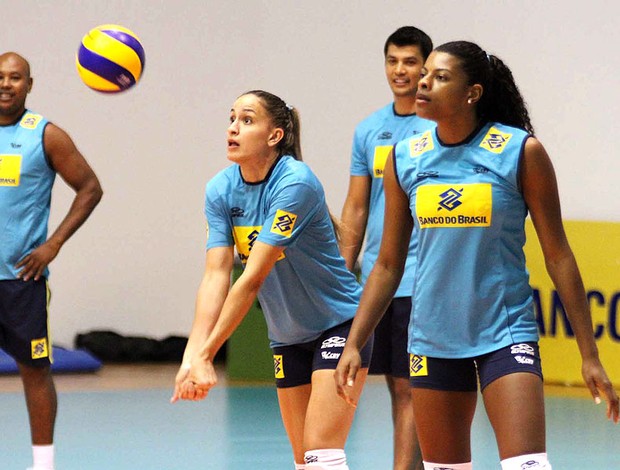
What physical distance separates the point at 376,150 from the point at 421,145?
1930mm

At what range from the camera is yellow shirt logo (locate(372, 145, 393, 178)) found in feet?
19.5

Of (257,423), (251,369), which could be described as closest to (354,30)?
(251,369)

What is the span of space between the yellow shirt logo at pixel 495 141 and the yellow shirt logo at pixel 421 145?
18 cm

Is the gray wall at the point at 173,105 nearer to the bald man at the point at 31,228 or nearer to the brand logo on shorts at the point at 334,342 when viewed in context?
the bald man at the point at 31,228

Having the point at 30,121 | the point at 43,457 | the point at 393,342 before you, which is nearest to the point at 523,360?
the point at 393,342

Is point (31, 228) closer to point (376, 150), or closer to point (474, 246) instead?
point (376, 150)

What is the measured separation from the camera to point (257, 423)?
840 centimetres

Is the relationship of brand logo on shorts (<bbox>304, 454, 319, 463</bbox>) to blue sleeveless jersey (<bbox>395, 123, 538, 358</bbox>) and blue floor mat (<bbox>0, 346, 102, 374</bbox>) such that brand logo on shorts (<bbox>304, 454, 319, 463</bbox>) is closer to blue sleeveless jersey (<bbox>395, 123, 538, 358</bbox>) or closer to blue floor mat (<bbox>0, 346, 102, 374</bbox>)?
blue sleeveless jersey (<bbox>395, 123, 538, 358</bbox>)

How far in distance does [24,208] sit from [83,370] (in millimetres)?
4733

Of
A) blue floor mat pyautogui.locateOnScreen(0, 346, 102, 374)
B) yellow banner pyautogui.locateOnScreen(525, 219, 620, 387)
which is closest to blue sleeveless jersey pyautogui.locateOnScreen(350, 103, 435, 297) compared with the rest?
yellow banner pyautogui.locateOnScreen(525, 219, 620, 387)

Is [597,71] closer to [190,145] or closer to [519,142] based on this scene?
Result: [190,145]

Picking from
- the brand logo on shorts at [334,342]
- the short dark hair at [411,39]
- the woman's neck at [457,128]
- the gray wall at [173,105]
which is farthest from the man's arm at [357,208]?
the gray wall at [173,105]

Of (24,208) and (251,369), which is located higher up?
(24,208)

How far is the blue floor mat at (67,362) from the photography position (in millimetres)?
10516
